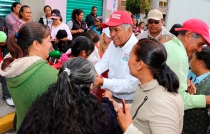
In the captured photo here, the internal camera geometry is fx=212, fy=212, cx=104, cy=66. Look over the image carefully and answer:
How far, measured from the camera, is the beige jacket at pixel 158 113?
137 centimetres

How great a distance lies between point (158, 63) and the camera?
1521 mm

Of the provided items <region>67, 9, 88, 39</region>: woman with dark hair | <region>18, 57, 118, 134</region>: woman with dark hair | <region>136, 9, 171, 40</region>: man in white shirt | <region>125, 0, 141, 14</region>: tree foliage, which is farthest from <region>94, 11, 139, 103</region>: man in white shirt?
<region>125, 0, 141, 14</region>: tree foliage

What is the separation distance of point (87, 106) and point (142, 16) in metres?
20.5

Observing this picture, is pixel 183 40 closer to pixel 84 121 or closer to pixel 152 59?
pixel 152 59

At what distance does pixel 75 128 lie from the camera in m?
1.22

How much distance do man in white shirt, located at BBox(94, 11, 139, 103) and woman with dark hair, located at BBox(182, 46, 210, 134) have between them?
628 millimetres

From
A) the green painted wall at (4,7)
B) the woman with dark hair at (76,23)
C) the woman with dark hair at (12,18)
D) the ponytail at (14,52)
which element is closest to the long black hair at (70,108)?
the ponytail at (14,52)

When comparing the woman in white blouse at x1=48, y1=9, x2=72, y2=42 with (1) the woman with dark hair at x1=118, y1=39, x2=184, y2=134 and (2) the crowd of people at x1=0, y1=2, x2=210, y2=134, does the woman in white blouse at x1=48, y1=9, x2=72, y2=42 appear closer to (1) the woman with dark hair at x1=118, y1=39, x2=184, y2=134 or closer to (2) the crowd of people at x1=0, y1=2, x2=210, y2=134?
(2) the crowd of people at x1=0, y1=2, x2=210, y2=134

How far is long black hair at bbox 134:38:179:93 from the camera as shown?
1.51m

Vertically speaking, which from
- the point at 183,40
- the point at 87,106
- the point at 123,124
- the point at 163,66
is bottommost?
the point at 123,124

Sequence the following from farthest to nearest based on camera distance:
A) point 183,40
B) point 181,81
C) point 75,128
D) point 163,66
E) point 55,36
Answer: point 55,36 → point 183,40 → point 181,81 → point 163,66 → point 75,128

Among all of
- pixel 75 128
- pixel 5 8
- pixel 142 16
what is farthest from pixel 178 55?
pixel 142 16

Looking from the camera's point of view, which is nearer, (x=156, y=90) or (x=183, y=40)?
(x=156, y=90)

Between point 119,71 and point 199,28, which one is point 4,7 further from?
point 199,28
